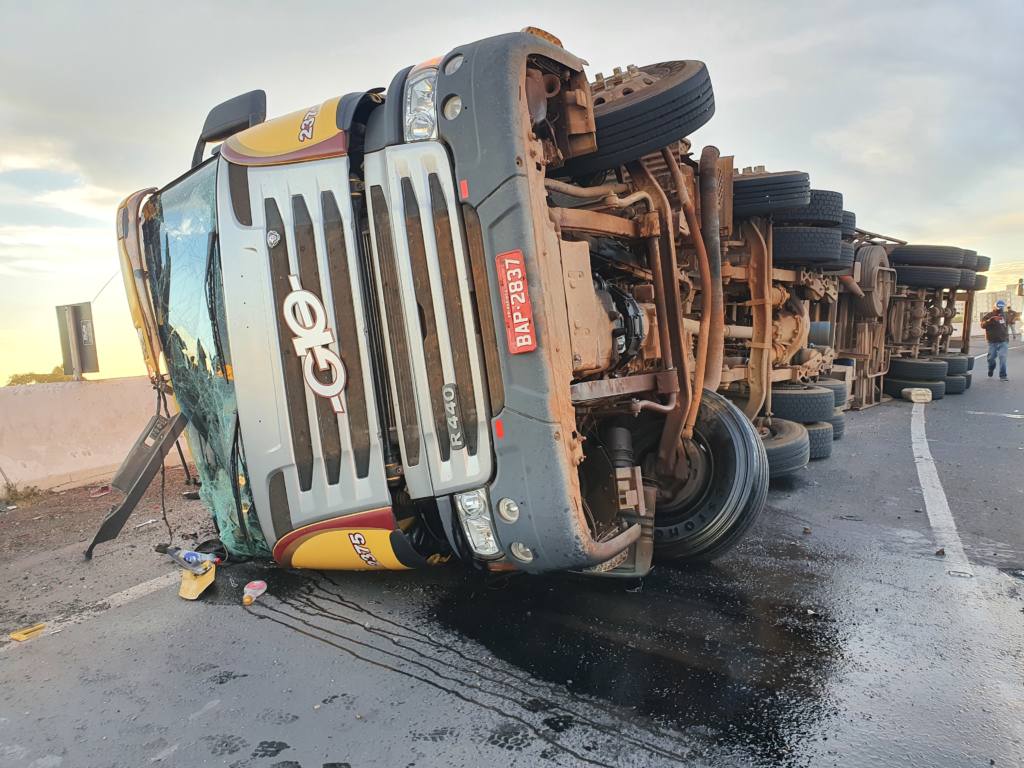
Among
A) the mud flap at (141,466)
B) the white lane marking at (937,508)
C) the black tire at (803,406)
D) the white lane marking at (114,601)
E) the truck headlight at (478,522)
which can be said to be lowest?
the white lane marking at (937,508)

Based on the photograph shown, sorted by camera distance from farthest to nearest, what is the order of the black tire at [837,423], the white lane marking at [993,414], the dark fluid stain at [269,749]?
the white lane marking at [993,414]
the black tire at [837,423]
the dark fluid stain at [269,749]

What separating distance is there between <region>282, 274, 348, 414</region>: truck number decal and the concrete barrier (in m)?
4.23

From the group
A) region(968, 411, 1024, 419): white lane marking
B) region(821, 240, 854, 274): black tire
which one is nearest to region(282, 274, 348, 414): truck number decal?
region(821, 240, 854, 274): black tire

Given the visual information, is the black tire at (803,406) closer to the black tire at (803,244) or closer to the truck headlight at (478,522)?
the black tire at (803,244)

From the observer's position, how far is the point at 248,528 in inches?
110

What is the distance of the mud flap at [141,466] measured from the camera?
3191 mm

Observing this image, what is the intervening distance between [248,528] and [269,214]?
1430mm

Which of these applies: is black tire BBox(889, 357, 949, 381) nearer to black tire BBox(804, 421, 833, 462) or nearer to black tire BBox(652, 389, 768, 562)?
black tire BBox(804, 421, 833, 462)

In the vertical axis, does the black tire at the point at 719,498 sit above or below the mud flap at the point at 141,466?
below

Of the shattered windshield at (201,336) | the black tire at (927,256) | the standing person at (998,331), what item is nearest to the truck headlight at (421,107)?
the shattered windshield at (201,336)

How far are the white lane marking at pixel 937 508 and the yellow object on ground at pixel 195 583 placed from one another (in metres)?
4.12

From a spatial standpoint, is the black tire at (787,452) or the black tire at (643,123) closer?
the black tire at (643,123)

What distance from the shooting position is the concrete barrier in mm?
5125

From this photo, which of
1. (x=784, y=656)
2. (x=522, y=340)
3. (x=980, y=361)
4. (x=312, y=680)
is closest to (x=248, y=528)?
(x=312, y=680)
